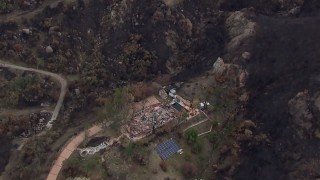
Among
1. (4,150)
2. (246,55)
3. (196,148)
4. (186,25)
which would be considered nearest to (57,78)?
(4,150)

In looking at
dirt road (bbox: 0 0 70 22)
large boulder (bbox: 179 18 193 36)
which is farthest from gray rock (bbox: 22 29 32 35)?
large boulder (bbox: 179 18 193 36)

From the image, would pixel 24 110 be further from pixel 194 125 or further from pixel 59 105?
pixel 194 125

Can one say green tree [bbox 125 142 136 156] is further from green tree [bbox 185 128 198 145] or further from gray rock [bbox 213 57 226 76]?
gray rock [bbox 213 57 226 76]

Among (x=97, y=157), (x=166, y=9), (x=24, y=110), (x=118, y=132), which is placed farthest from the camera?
(x=166, y=9)

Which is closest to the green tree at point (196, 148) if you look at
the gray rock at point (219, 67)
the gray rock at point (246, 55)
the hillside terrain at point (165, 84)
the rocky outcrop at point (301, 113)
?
the hillside terrain at point (165, 84)

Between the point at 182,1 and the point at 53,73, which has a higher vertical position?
the point at 182,1

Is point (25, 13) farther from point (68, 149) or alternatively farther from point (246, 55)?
point (246, 55)

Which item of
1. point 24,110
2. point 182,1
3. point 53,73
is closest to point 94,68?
point 53,73

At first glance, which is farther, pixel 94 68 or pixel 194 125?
pixel 94 68
